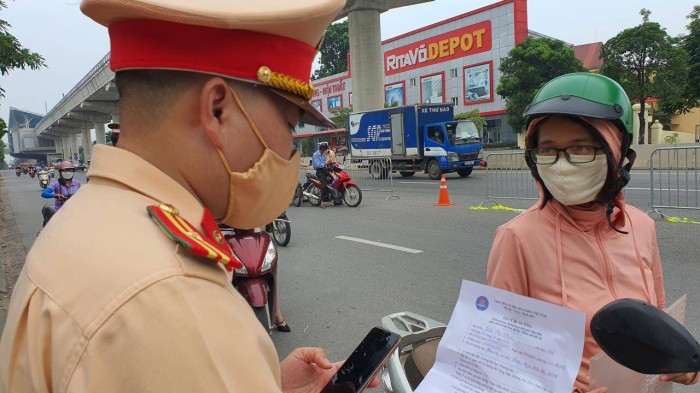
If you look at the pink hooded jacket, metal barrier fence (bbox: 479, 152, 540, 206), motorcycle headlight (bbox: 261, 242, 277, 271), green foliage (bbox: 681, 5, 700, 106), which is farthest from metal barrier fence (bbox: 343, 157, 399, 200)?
green foliage (bbox: 681, 5, 700, 106)

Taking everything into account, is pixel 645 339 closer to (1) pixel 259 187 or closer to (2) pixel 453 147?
(1) pixel 259 187

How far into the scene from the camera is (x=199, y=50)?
867mm

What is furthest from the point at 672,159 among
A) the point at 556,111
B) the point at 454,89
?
the point at 454,89

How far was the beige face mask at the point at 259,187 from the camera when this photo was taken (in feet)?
3.20

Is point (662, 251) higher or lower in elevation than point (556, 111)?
lower

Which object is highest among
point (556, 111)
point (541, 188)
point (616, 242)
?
point (556, 111)

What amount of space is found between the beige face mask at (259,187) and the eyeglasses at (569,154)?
117 centimetres

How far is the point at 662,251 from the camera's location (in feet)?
20.2

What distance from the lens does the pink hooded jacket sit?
1670 millimetres

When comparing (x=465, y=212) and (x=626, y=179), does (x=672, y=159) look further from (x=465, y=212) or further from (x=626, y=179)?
(x=626, y=179)

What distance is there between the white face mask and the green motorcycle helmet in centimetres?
16

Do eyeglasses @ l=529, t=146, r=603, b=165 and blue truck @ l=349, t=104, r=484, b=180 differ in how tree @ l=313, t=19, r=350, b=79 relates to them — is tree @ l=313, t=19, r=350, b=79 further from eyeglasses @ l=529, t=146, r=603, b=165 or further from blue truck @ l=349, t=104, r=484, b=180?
eyeglasses @ l=529, t=146, r=603, b=165

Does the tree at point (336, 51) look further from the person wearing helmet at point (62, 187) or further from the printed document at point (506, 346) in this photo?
the printed document at point (506, 346)

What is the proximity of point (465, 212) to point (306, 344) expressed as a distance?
663cm
